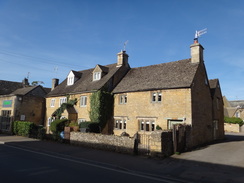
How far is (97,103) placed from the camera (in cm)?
2225

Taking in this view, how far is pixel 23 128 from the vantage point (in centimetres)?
2270

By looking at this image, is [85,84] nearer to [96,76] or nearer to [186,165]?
[96,76]

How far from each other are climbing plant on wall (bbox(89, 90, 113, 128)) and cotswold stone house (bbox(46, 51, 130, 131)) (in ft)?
2.86

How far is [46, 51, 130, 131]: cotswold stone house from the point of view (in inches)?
955

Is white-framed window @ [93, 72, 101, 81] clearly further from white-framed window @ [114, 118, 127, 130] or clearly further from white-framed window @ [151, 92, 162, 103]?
white-framed window @ [151, 92, 162, 103]

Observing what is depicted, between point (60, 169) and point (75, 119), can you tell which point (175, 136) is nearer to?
point (60, 169)

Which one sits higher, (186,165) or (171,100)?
(171,100)

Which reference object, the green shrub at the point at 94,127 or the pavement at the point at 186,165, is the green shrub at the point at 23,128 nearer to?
the green shrub at the point at 94,127

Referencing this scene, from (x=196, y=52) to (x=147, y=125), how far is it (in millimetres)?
9242

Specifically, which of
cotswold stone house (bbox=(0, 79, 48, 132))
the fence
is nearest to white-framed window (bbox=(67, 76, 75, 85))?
cotswold stone house (bbox=(0, 79, 48, 132))

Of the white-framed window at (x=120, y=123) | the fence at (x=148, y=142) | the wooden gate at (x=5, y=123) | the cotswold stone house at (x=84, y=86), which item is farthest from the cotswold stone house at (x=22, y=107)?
the fence at (x=148, y=142)

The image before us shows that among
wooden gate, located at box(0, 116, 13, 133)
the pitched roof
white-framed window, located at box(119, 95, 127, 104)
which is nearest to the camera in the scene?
white-framed window, located at box(119, 95, 127, 104)

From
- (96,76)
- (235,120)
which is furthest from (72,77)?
(235,120)

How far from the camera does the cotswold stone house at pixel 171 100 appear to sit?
17688 mm
